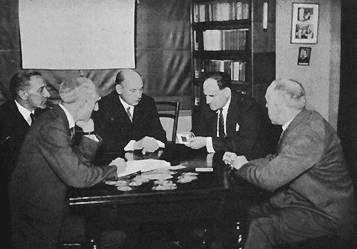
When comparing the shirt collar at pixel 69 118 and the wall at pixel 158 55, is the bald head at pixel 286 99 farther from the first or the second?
the wall at pixel 158 55

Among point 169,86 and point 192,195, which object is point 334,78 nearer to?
point 169,86

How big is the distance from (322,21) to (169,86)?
71.6 inches

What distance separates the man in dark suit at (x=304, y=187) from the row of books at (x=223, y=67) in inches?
98.5

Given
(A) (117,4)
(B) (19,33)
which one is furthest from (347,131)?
(B) (19,33)

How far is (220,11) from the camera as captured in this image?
498 centimetres

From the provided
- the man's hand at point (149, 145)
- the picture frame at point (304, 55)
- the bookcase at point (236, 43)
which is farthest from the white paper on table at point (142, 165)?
the picture frame at point (304, 55)

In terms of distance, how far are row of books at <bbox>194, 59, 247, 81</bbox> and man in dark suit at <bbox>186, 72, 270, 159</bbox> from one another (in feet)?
4.06

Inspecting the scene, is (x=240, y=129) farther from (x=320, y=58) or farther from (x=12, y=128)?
(x=320, y=58)

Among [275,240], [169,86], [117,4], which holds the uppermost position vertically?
[117,4]

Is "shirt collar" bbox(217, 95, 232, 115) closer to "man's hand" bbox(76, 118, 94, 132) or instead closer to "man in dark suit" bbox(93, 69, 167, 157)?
"man in dark suit" bbox(93, 69, 167, 157)

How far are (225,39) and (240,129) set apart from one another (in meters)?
1.91

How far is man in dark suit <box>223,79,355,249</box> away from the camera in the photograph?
2.21 m

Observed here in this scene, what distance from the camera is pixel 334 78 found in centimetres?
507

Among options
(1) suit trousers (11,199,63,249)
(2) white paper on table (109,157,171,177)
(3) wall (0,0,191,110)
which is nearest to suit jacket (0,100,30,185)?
(1) suit trousers (11,199,63,249)
